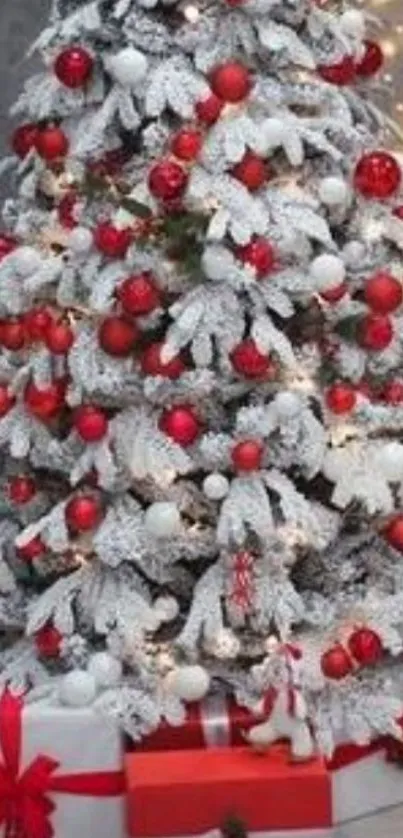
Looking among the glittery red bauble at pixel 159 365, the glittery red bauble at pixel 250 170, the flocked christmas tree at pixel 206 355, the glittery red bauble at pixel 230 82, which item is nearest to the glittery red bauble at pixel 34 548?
the flocked christmas tree at pixel 206 355

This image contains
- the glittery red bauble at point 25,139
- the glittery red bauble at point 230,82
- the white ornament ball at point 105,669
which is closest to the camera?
the glittery red bauble at point 230,82

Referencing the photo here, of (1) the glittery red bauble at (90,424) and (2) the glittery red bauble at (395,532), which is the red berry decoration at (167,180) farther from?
(2) the glittery red bauble at (395,532)


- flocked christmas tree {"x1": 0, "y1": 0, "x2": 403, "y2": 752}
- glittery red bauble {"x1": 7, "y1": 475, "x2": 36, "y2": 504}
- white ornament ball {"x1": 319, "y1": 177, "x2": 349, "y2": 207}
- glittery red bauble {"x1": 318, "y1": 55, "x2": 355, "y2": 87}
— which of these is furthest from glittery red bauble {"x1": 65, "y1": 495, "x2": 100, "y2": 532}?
glittery red bauble {"x1": 318, "y1": 55, "x2": 355, "y2": 87}

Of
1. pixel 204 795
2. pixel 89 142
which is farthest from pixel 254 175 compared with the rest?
pixel 204 795

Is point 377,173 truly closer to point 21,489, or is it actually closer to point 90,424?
point 90,424

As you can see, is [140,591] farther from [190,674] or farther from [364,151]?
[364,151]
